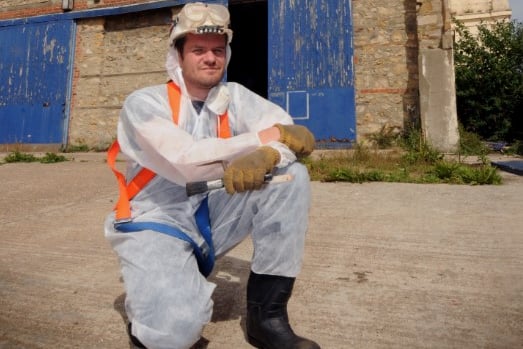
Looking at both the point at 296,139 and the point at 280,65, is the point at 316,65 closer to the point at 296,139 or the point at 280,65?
the point at 280,65

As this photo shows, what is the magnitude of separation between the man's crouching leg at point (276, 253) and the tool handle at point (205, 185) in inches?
2.1

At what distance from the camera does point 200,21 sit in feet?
4.75

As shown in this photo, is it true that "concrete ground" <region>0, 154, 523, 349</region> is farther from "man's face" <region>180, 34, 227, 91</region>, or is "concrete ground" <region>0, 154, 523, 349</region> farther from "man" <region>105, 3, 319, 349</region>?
"man's face" <region>180, 34, 227, 91</region>

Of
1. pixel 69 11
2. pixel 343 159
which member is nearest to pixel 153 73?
pixel 69 11

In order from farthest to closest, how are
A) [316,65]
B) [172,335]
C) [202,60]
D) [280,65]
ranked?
1. [280,65]
2. [316,65]
3. [202,60]
4. [172,335]

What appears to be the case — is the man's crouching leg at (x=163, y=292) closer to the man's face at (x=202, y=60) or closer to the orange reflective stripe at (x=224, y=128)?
the orange reflective stripe at (x=224, y=128)

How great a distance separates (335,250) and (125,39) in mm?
8909

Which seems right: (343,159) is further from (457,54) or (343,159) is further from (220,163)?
(457,54)

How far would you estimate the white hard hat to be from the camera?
4.74ft

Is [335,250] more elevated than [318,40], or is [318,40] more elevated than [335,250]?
[318,40]

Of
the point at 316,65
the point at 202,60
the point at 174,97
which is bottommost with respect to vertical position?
the point at 174,97

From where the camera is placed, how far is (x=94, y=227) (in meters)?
2.75

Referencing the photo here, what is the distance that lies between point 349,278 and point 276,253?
2.26ft

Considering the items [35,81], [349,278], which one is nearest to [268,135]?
[349,278]
